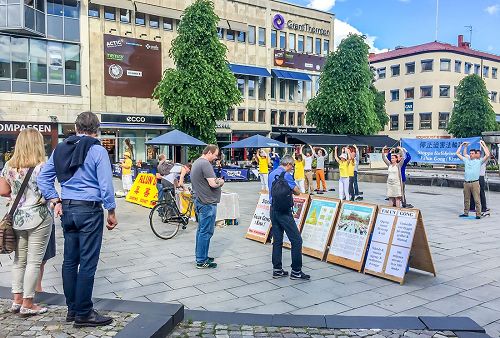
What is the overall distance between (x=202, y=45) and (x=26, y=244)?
24759 mm

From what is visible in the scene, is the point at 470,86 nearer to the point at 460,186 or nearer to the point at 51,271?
the point at 460,186

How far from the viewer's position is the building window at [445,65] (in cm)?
5547

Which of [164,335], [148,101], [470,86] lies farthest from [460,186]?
[470,86]

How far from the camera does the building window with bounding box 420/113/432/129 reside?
56.0 metres

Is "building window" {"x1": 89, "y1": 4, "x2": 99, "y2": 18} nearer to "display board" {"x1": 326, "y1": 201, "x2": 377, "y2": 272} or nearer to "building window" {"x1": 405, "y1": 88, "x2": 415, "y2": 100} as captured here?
"display board" {"x1": 326, "y1": 201, "x2": 377, "y2": 272}

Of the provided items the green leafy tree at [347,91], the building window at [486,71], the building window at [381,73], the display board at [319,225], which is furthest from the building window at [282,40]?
the display board at [319,225]

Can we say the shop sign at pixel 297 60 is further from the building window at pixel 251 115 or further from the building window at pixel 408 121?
the building window at pixel 408 121

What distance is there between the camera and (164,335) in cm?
421

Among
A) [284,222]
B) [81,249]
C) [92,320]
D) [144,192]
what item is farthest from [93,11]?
[92,320]

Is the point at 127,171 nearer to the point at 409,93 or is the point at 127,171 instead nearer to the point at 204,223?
the point at 204,223

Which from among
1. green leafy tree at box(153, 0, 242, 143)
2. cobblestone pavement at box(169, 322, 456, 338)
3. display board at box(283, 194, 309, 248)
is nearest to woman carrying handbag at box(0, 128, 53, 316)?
cobblestone pavement at box(169, 322, 456, 338)

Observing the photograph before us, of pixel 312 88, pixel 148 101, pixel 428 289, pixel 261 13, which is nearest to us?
pixel 428 289

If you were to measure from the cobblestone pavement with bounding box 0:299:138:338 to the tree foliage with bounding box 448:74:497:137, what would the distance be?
5119 cm

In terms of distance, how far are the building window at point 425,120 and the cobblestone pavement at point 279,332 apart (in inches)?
2203
